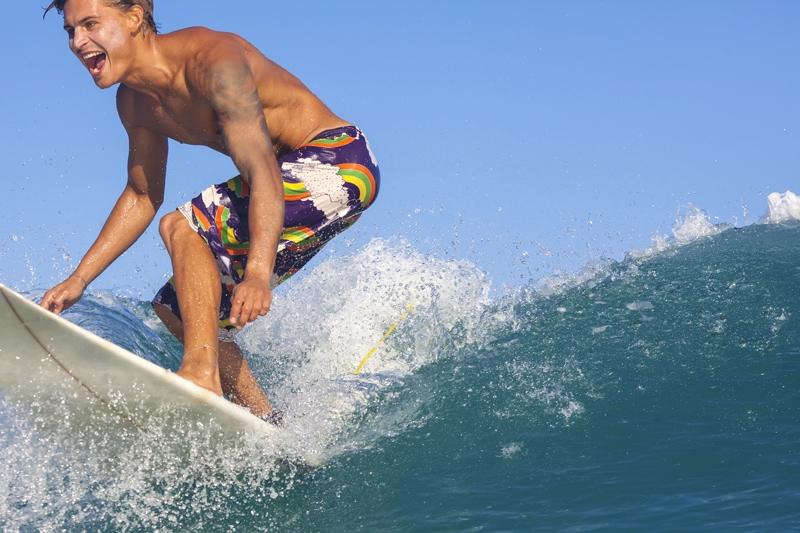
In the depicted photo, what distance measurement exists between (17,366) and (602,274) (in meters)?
5.88

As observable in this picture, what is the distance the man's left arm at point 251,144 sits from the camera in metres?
3.93

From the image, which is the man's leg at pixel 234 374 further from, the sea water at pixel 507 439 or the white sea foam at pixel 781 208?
the white sea foam at pixel 781 208

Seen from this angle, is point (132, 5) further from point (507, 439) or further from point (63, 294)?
point (507, 439)

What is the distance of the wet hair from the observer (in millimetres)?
4191

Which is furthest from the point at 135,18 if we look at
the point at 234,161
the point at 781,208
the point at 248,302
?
the point at 781,208

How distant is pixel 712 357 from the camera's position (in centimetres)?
575

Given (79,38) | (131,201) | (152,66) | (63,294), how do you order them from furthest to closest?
(131,201) < (63,294) < (152,66) < (79,38)

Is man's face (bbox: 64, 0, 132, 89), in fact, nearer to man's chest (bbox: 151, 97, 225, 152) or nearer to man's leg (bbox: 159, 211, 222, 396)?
man's chest (bbox: 151, 97, 225, 152)

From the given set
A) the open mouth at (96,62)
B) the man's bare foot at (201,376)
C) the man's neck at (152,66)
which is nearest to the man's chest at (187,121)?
the man's neck at (152,66)

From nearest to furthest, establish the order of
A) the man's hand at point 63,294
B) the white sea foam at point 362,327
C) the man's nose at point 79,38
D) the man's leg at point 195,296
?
the man's leg at point 195,296
the man's nose at point 79,38
the man's hand at point 63,294
the white sea foam at point 362,327

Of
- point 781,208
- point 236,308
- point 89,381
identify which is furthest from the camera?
point 781,208

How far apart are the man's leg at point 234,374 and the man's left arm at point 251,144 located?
3.18ft

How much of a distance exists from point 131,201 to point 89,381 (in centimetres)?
134

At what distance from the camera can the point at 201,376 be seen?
4.00 meters
